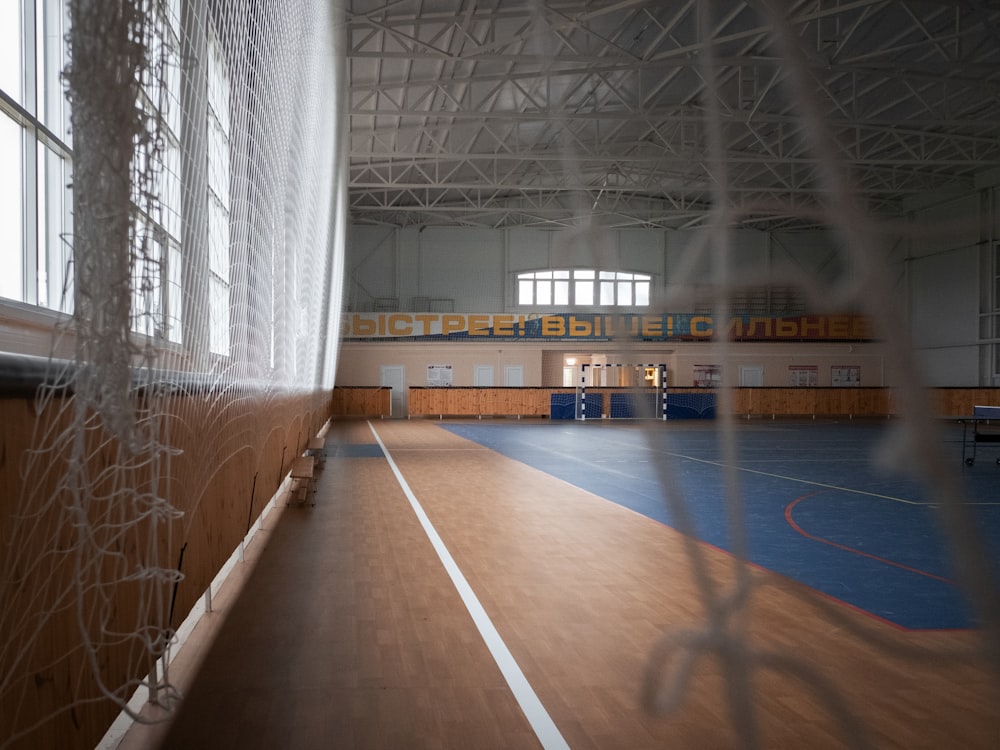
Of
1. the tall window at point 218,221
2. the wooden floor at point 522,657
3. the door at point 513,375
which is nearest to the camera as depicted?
the wooden floor at point 522,657

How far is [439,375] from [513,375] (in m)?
2.63

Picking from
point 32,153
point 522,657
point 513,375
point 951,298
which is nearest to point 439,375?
point 513,375

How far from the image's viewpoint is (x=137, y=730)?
8.41ft

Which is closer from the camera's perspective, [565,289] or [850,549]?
[850,549]

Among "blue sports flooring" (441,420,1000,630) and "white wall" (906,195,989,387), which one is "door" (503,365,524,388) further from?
"white wall" (906,195,989,387)

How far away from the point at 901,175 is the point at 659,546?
2349cm

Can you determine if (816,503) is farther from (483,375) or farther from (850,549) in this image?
(483,375)

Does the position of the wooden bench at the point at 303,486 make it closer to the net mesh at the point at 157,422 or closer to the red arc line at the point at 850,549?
the net mesh at the point at 157,422

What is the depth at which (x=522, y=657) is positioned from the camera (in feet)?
11.1

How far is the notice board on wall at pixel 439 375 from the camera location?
27.7 m

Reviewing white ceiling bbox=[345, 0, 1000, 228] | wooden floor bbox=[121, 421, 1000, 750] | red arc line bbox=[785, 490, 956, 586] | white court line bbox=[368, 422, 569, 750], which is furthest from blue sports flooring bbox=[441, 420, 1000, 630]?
white ceiling bbox=[345, 0, 1000, 228]

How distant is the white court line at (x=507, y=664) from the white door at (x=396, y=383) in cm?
2190

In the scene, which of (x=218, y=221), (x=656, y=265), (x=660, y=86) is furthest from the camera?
(x=656, y=265)

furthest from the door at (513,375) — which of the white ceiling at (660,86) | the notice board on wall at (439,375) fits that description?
the white ceiling at (660,86)
